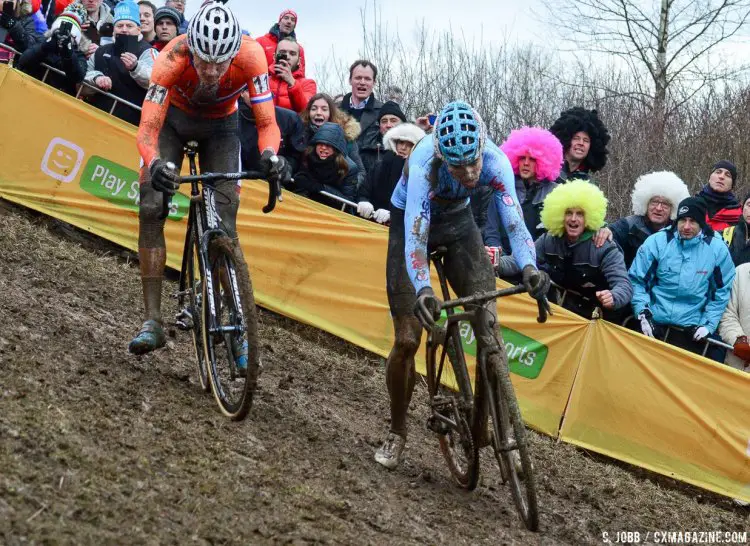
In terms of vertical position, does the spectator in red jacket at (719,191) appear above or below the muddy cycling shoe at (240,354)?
above

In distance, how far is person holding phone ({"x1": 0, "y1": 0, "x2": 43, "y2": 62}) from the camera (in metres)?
12.0

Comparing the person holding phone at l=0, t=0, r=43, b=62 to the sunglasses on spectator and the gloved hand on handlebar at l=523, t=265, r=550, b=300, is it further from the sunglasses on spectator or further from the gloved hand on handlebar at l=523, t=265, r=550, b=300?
the gloved hand on handlebar at l=523, t=265, r=550, b=300

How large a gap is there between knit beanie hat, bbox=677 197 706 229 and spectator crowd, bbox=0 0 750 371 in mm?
13

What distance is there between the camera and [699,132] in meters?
20.2

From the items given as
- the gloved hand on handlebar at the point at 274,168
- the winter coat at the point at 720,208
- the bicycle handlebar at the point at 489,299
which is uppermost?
the winter coat at the point at 720,208

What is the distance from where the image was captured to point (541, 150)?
10.1 metres

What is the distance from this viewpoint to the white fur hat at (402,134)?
1026 cm

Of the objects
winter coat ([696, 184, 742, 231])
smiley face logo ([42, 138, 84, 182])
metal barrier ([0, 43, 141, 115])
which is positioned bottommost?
smiley face logo ([42, 138, 84, 182])

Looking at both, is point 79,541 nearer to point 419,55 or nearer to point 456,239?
point 456,239

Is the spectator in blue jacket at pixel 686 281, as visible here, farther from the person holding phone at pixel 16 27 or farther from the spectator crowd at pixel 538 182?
the person holding phone at pixel 16 27

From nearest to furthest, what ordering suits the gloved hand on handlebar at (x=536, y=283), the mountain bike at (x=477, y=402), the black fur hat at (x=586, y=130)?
the mountain bike at (x=477, y=402) → the gloved hand on handlebar at (x=536, y=283) → the black fur hat at (x=586, y=130)

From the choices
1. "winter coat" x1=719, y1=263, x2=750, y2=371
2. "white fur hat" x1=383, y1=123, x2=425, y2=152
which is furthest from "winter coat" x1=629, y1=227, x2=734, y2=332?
"white fur hat" x1=383, y1=123, x2=425, y2=152

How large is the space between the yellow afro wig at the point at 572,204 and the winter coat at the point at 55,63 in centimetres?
527

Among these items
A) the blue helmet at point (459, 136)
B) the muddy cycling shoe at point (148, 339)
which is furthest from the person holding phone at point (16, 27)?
the blue helmet at point (459, 136)
